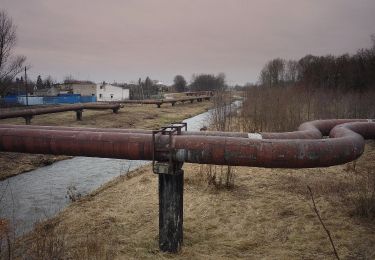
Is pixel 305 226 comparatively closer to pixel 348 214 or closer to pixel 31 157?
pixel 348 214

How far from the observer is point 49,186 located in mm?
9875

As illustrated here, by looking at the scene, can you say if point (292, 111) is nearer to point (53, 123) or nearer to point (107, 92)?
point (53, 123)

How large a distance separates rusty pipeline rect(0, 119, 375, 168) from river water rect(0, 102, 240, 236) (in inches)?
63.5

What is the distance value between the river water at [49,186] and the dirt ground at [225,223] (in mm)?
683

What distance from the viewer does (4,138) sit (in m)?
5.55

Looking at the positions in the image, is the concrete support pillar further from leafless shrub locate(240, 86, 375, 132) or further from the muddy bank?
leafless shrub locate(240, 86, 375, 132)

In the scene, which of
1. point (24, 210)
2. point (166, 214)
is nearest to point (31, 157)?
point (24, 210)

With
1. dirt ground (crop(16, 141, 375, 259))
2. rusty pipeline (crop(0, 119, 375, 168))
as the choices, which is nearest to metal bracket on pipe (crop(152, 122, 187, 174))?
rusty pipeline (crop(0, 119, 375, 168))

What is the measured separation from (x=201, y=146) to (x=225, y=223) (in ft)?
7.82

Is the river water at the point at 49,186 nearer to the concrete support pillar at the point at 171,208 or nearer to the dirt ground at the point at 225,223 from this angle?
the dirt ground at the point at 225,223

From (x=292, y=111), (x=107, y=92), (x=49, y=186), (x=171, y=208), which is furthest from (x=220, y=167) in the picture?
(x=107, y=92)

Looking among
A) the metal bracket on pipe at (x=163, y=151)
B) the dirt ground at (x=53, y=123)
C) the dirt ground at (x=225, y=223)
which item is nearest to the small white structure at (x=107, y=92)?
the dirt ground at (x=53, y=123)

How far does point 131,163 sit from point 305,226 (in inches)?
314

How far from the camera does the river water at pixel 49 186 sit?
7.71m
